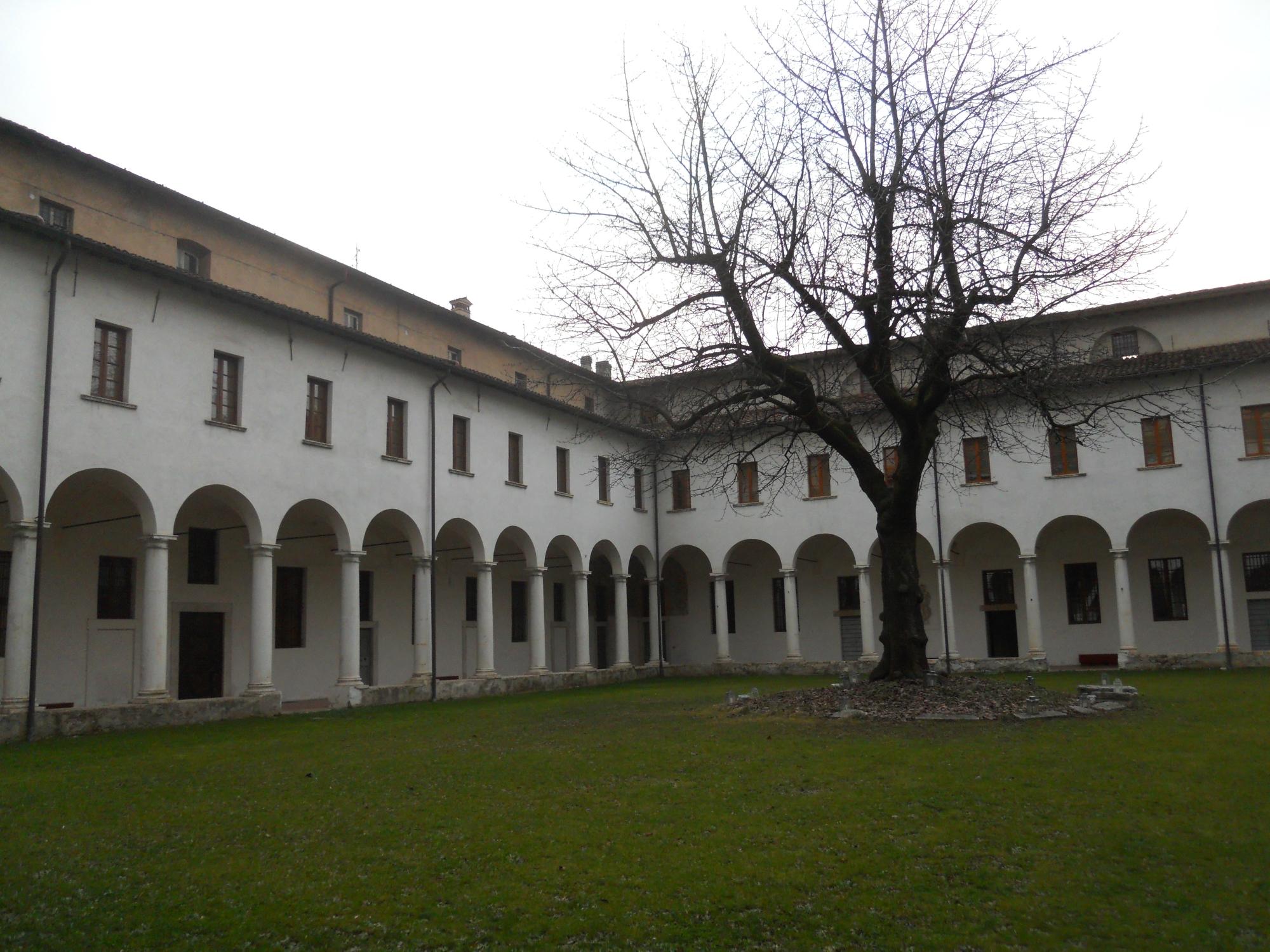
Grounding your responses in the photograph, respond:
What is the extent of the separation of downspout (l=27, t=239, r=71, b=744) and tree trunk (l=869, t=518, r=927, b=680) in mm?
13708

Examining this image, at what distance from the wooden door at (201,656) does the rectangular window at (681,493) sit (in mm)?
16546

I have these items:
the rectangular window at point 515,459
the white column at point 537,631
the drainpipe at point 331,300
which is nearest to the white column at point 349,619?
the rectangular window at point 515,459

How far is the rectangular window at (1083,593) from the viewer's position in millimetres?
30859

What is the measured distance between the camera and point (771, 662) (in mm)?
32531

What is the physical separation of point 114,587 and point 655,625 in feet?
60.7

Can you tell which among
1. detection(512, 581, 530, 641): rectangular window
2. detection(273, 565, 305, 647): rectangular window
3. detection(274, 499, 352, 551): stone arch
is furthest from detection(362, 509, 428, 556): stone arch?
detection(512, 581, 530, 641): rectangular window

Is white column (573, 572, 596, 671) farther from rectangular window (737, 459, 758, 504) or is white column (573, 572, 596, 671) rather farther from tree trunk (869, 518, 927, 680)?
tree trunk (869, 518, 927, 680)

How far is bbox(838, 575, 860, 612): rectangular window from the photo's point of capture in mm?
34594

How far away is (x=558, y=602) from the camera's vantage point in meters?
35.2

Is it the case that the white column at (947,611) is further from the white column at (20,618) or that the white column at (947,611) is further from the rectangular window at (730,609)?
the white column at (20,618)

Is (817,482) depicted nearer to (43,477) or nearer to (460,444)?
(460,444)

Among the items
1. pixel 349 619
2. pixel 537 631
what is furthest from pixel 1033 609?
pixel 349 619

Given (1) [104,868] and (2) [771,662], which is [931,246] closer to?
(1) [104,868]

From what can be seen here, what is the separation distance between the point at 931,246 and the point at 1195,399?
17.4m
